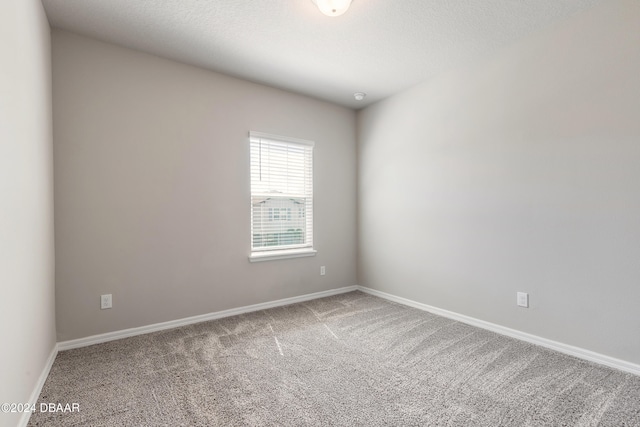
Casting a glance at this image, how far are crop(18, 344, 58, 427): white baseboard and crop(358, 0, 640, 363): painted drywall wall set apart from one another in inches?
130

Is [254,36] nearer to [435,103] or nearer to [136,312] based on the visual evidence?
[435,103]

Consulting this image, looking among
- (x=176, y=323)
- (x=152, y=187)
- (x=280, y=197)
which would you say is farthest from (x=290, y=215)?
(x=176, y=323)

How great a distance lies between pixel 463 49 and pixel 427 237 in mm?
1888

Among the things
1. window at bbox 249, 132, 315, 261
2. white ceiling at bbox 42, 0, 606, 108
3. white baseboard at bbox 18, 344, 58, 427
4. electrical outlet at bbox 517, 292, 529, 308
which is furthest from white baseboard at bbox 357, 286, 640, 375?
white baseboard at bbox 18, 344, 58, 427

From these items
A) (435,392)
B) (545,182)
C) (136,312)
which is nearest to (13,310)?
(136,312)

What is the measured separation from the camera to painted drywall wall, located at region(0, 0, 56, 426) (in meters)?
1.38

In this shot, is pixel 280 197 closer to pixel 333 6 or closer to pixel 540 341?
pixel 333 6

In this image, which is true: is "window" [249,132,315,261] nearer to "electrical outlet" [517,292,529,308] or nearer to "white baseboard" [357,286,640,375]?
"white baseboard" [357,286,640,375]

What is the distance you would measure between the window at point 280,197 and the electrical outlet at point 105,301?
1318 mm

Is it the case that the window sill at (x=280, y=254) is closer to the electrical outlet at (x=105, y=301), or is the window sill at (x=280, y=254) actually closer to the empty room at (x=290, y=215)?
the empty room at (x=290, y=215)

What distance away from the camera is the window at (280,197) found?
Result: 3.52 meters

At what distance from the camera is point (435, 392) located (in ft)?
6.18

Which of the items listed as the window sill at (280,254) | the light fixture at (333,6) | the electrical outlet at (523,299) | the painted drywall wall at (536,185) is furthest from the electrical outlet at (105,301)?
the electrical outlet at (523,299)

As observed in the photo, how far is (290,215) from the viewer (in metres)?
3.83
